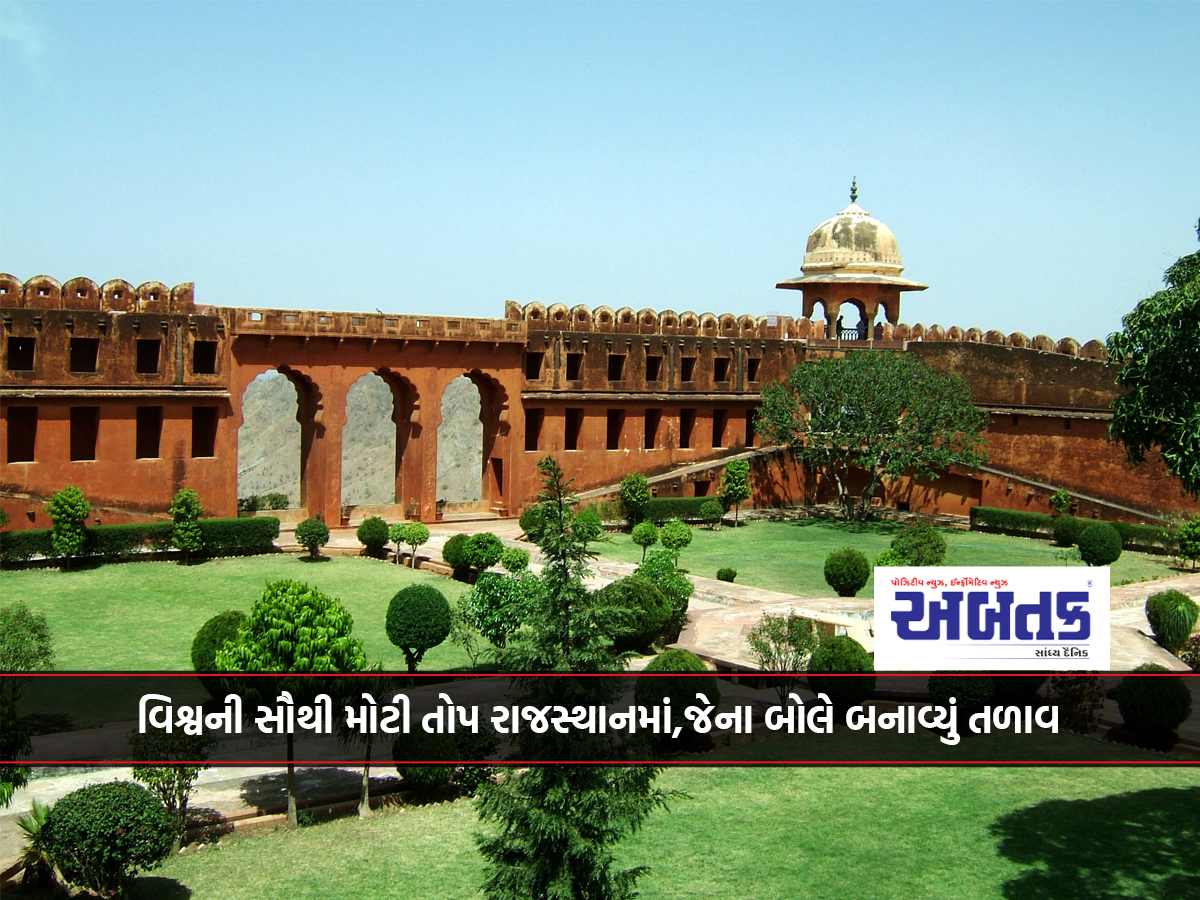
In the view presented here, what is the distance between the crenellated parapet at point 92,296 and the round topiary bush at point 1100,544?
22587 millimetres

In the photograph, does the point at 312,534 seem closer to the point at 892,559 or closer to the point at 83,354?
the point at 83,354

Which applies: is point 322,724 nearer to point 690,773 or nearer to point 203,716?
point 203,716

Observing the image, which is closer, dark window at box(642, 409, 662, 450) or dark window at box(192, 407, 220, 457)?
dark window at box(192, 407, 220, 457)

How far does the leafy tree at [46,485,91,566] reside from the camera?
28.1 m

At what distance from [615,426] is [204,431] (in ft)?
41.7

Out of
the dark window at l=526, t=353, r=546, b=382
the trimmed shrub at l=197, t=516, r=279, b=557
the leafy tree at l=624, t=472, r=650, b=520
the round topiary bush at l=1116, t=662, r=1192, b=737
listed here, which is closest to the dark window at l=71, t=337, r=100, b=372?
the trimmed shrub at l=197, t=516, r=279, b=557

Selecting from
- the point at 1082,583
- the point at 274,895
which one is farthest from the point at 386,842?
the point at 1082,583

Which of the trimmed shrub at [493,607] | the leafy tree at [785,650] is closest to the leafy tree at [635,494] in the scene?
the trimmed shrub at [493,607]

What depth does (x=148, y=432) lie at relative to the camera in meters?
33.4

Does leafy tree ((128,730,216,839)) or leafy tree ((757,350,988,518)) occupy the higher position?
leafy tree ((757,350,988,518))

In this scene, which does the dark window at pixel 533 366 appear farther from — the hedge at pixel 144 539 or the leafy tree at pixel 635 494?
the hedge at pixel 144 539

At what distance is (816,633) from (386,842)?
9.58m

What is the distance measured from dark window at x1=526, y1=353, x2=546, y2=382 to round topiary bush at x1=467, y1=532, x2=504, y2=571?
36.9 feet

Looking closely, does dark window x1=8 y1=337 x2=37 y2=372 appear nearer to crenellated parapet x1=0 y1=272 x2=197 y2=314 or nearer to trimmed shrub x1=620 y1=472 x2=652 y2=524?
crenellated parapet x1=0 y1=272 x2=197 y2=314
